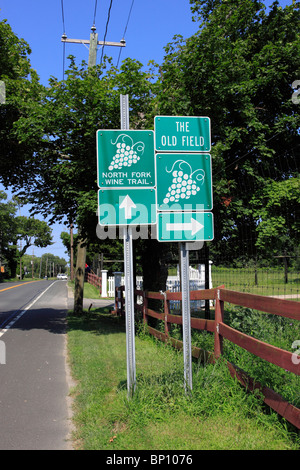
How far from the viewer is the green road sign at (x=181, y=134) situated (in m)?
5.13

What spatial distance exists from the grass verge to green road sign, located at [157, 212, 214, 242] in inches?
61.2

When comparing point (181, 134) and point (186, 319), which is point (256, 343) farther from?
point (181, 134)

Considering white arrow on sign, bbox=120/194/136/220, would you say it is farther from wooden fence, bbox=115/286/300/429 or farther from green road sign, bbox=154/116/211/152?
wooden fence, bbox=115/286/300/429

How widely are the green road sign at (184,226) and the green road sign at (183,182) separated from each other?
80 mm

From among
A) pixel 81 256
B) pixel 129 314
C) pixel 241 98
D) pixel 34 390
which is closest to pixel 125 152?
pixel 129 314

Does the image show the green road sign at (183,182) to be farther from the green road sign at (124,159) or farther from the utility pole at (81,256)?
the utility pole at (81,256)

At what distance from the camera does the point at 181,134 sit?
5.18 meters

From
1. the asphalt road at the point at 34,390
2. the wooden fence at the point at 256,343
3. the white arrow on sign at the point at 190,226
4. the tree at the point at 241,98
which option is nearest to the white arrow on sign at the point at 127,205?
the white arrow on sign at the point at 190,226

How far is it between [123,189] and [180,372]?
2263 millimetres

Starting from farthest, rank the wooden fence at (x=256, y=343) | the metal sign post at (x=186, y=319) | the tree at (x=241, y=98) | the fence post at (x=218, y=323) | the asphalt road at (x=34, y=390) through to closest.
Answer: the tree at (x=241, y=98) < the fence post at (x=218, y=323) < the metal sign post at (x=186, y=319) < the asphalt road at (x=34, y=390) < the wooden fence at (x=256, y=343)

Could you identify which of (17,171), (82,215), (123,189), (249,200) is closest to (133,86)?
(82,215)

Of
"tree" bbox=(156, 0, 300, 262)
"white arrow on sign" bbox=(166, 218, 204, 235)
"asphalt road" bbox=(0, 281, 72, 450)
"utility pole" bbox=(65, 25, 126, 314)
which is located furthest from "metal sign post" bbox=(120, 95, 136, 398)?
"utility pole" bbox=(65, 25, 126, 314)

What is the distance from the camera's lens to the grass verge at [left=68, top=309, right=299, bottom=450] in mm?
3758

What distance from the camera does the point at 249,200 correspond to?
1085 cm
